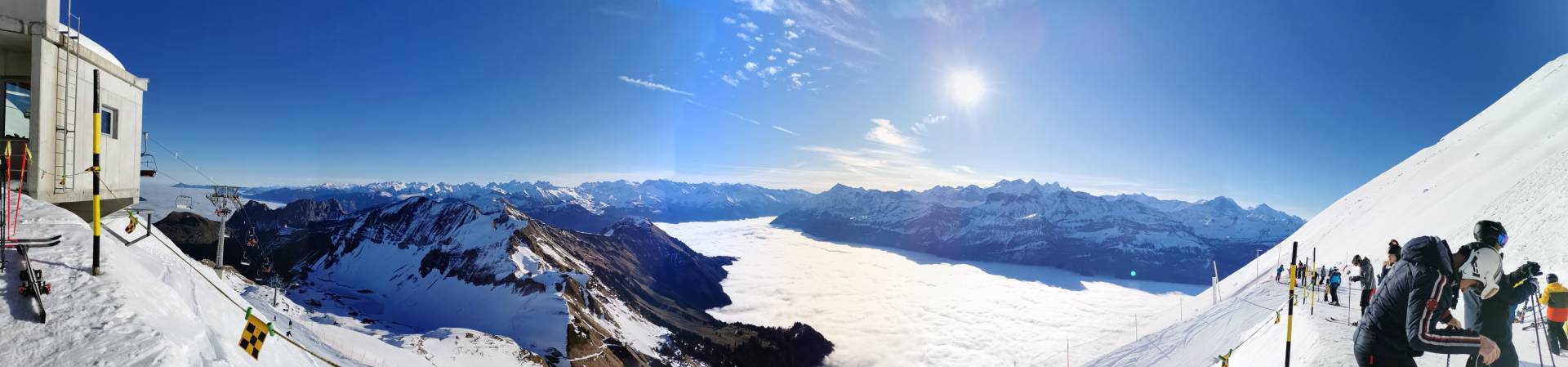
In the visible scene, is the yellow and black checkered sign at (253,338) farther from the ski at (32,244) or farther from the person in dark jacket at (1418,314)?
the person in dark jacket at (1418,314)

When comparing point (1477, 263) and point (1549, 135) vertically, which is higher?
point (1549, 135)


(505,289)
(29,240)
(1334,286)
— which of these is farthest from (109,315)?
(505,289)

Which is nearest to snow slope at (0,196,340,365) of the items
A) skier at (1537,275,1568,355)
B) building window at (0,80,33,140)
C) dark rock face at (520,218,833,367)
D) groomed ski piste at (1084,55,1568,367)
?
building window at (0,80,33,140)

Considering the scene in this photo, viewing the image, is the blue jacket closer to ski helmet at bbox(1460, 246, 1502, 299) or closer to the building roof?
ski helmet at bbox(1460, 246, 1502, 299)

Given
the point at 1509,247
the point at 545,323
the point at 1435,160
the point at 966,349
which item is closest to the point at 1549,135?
the point at 1435,160

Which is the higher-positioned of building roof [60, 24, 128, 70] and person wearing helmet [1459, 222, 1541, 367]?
building roof [60, 24, 128, 70]

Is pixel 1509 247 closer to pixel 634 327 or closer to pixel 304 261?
pixel 634 327
